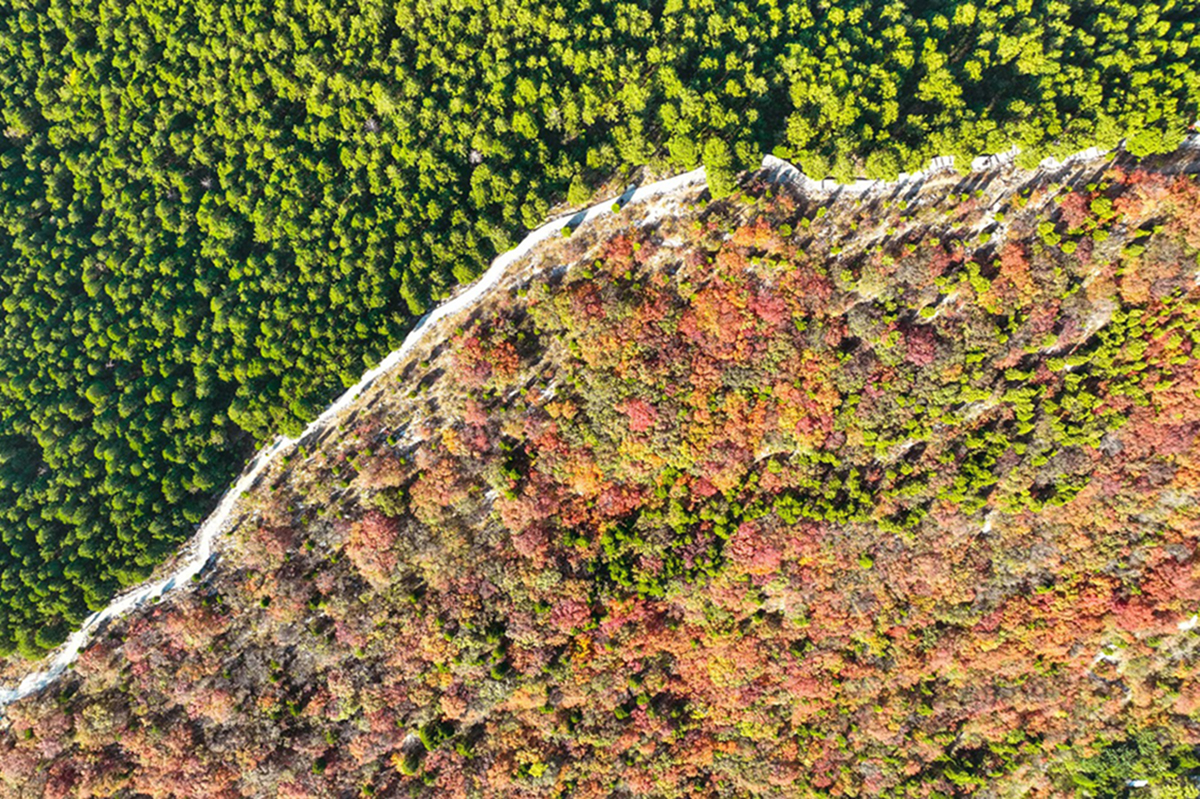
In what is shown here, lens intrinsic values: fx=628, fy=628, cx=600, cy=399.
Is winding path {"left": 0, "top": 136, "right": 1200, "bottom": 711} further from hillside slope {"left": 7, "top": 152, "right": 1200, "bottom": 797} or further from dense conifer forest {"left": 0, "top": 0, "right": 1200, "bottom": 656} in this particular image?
dense conifer forest {"left": 0, "top": 0, "right": 1200, "bottom": 656}

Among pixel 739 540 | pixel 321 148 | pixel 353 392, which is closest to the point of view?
pixel 353 392

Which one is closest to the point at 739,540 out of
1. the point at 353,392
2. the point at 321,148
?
the point at 353,392

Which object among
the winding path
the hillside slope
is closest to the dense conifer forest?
the winding path

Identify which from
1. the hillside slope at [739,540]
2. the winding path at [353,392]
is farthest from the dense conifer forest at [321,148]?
the hillside slope at [739,540]

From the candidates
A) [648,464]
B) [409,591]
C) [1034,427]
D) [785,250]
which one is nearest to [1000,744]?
[1034,427]

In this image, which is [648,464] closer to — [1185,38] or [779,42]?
[779,42]

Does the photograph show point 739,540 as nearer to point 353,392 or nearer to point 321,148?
point 353,392
